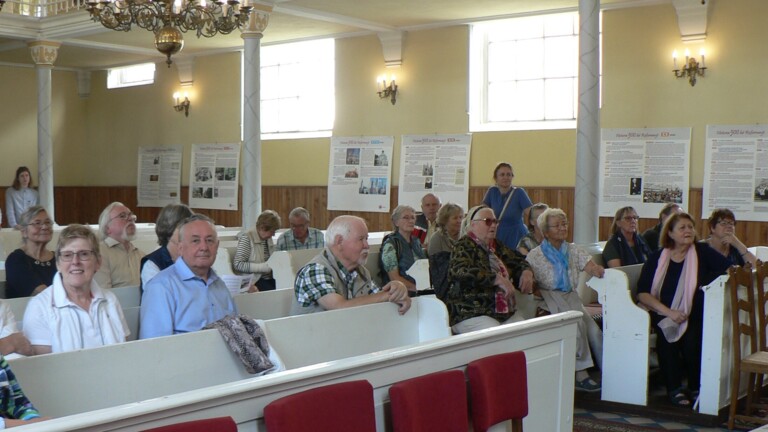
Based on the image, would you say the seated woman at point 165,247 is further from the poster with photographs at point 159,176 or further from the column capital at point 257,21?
the poster with photographs at point 159,176

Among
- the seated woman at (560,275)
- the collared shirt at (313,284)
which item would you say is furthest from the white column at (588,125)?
the collared shirt at (313,284)

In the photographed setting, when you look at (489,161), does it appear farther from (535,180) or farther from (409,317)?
(409,317)

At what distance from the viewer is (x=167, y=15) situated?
8.20 meters

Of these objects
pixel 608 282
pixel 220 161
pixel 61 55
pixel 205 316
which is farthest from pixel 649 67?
pixel 61 55

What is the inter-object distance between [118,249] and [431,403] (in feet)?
10.1

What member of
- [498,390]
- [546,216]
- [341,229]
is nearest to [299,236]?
[546,216]

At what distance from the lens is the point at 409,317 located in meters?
4.96

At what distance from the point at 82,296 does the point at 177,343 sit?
Result: 520 mm

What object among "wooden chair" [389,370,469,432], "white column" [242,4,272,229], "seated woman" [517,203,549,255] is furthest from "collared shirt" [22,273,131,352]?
"white column" [242,4,272,229]

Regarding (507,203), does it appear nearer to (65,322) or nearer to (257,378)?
(65,322)

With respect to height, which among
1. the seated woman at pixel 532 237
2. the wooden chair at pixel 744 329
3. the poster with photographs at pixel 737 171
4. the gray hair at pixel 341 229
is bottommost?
the wooden chair at pixel 744 329

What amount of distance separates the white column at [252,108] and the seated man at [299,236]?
3670 mm

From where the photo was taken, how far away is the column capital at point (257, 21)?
39.0ft

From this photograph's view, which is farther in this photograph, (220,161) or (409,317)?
(220,161)
